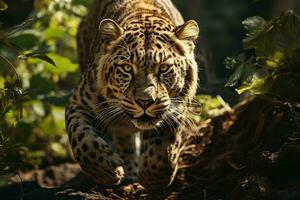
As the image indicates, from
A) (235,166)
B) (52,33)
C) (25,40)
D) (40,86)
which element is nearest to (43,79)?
(40,86)

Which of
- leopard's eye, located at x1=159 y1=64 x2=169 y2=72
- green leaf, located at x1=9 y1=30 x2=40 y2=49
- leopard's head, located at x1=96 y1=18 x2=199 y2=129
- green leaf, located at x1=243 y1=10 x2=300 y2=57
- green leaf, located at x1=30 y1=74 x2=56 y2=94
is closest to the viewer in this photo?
leopard's head, located at x1=96 y1=18 x2=199 y2=129

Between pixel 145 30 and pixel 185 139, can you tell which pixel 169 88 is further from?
pixel 185 139

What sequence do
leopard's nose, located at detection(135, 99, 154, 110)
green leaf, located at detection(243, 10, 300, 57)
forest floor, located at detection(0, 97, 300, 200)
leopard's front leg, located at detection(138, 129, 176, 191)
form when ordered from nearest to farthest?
1. forest floor, located at detection(0, 97, 300, 200)
2. leopard's nose, located at detection(135, 99, 154, 110)
3. green leaf, located at detection(243, 10, 300, 57)
4. leopard's front leg, located at detection(138, 129, 176, 191)

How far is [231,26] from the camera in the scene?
2686 cm

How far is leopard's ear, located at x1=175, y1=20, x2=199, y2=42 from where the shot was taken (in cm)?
820

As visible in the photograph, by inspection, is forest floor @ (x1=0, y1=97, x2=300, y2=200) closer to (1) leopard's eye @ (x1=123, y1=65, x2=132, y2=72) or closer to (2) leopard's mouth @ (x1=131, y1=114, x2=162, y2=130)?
(2) leopard's mouth @ (x1=131, y1=114, x2=162, y2=130)

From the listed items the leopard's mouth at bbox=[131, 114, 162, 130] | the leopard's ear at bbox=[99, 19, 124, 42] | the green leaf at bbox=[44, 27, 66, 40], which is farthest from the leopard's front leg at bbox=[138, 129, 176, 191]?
the green leaf at bbox=[44, 27, 66, 40]

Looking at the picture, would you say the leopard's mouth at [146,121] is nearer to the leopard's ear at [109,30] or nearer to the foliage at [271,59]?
the foliage at [271,59]

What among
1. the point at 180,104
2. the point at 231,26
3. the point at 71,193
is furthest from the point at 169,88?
the point at 231,26

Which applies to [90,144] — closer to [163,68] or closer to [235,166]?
[163,68]

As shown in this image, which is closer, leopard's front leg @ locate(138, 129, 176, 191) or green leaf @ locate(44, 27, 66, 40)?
leopard's front leg @ locate(138, 129, 176, 191)

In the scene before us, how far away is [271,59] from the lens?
26.8 ft

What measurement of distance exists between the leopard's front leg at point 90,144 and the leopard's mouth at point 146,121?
1.16 feet

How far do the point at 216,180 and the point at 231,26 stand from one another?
62.2 feet
